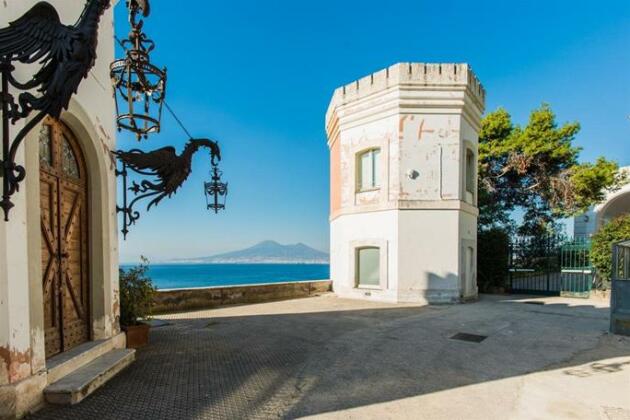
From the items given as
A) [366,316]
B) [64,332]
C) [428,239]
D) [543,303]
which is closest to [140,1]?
[64,332]

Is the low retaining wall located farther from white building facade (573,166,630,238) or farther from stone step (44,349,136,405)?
white building facade (573,166,630,238)

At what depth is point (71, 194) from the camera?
4762 mm

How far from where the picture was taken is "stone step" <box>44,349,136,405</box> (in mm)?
3592

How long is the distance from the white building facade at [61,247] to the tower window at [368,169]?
27.8ft

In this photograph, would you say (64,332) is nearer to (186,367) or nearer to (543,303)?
(186,367)

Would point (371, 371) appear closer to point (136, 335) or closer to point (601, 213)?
point (136, 335)

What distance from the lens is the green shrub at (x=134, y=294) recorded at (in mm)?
5906

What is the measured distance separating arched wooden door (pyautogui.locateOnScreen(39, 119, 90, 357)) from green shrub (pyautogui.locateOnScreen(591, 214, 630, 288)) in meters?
15.3

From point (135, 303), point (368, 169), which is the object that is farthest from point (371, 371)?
point (368, 169)

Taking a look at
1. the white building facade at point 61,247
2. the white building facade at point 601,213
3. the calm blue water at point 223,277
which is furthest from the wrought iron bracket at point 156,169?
the calm blue water at point 223,277

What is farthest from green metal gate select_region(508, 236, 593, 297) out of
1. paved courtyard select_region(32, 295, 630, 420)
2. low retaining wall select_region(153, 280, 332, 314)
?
low retaining wall select_region(153, 280, 332, 314)

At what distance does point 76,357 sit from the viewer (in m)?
4.20

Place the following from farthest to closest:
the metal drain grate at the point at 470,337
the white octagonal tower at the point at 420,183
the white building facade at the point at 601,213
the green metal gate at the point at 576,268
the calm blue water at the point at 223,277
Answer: the calm blue water at the point at 223,277
the white building facade at the point at 601,213
the green metal gate at the point at 576,268
the white octagonal tower at the point at 420,183
the metal drain grate at the point at 470,337

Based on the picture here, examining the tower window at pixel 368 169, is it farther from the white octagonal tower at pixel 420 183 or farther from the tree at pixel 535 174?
the tree at pixel 535 174
